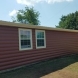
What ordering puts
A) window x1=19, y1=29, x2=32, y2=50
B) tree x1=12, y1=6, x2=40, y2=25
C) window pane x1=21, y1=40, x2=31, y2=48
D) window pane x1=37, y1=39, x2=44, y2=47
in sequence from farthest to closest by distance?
tree x1=12, y1=6, x2=40, y2=25, window pane x1=37, y1=39, x2=44, y2=47, window pane x1=21, y1=40, x2=31, y2=48, window x1=19, y1=29, x2=32, y2=50

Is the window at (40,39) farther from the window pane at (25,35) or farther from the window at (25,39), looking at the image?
the window pane at (25,35)

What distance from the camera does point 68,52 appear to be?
15000 millimetres

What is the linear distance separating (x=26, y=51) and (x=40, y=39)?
1837mm

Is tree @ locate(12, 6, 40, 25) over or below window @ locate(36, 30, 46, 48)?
over

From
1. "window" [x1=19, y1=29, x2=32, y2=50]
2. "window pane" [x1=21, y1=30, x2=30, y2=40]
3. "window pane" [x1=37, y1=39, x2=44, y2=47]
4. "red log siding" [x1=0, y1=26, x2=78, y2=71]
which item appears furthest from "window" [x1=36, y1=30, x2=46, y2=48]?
"window pane" [x1=21, y1=30, x2=30, y2=40]

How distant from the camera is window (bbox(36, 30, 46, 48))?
11052mm

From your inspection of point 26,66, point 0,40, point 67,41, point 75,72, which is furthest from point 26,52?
point 67,41

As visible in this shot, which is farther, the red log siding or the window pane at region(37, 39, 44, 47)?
the window pane at region(37, 39, 44, 47)

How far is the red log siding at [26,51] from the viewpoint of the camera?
8477 mm

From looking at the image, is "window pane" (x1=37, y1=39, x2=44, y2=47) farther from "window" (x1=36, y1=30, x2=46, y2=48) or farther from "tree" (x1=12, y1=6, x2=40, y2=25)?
"tree" (x1=12, y1=6, x2=40, y2=25)

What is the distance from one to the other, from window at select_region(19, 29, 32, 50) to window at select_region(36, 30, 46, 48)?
800mm

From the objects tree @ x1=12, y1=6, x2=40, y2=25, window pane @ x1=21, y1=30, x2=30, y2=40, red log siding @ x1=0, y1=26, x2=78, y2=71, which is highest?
tree @ x1=12, y1=6, x2=40, y2=25

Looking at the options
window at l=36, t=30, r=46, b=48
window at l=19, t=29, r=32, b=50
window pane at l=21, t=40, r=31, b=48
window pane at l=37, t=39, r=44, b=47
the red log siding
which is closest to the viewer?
the red log siding

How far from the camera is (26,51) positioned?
393 inches
